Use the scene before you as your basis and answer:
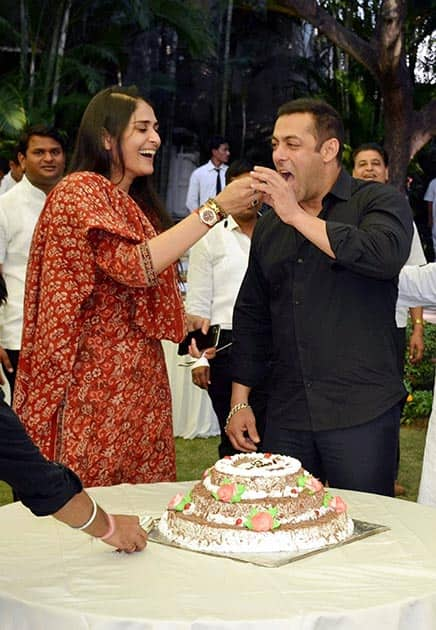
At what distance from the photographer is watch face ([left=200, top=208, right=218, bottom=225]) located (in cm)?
322

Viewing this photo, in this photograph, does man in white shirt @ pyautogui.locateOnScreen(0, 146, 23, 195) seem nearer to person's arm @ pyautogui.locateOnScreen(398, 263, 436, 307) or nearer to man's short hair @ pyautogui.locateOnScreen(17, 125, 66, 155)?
man's short hair @ pyautogui.locateOnScreen(17, 125, 66, 155)

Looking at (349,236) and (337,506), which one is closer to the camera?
(337,506)

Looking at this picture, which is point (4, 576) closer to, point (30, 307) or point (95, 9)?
point (30, 307)

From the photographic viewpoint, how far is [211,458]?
6777mm

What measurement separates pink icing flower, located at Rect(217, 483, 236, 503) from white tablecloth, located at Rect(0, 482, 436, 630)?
152 mm

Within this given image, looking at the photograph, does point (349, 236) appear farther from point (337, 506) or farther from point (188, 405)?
point (188, 405)

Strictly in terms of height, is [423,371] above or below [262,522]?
below

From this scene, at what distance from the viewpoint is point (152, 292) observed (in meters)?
3.45

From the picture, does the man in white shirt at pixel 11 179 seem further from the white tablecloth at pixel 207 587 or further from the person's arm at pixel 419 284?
the white tablecloth at pixel 207 587

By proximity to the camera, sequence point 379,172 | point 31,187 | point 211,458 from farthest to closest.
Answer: point 211,458 → point 379,172 → point 31,187

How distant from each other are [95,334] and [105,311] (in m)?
0.08

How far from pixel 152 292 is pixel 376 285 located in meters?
0.69

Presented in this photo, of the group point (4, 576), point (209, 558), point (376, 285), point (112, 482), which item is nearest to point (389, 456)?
point (376, 285)

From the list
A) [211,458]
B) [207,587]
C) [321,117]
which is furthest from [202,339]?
[207,587]
